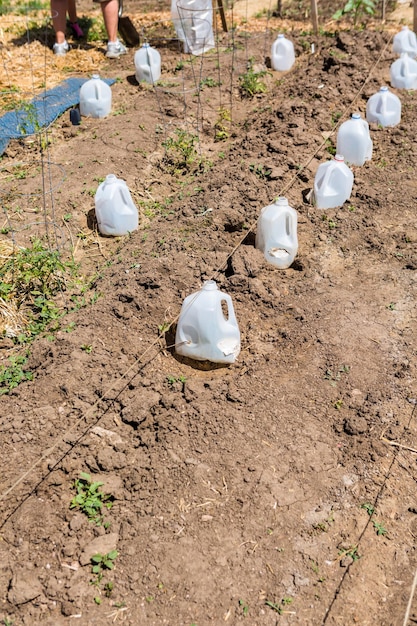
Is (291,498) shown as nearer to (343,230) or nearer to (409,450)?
(409,450)

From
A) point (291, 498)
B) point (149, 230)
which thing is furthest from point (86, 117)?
point (291, 498)

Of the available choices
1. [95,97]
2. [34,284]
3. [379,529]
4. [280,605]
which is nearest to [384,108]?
[95,97]

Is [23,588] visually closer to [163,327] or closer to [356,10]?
[163,327]

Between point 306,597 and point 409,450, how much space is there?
37.4 inches

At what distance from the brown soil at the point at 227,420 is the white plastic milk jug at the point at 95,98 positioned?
4.19ft

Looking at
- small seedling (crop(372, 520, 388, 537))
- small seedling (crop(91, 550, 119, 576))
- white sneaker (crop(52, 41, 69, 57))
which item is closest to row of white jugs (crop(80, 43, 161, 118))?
white sneaker (crop(52, 41, 69, 57))

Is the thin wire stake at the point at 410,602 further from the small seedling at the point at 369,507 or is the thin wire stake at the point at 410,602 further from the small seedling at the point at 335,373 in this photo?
the small seedling at the point at 335,373

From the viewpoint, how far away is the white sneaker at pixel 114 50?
25.6 feet

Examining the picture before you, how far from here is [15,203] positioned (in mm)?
5102

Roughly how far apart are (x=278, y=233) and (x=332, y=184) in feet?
3.04

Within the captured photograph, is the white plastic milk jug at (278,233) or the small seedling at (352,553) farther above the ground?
the white plastic milk jug at (278,233)

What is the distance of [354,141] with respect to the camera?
5.28m

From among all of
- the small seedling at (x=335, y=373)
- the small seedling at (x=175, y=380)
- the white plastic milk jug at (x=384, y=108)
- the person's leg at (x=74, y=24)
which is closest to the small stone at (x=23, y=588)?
the small seedling at (x=175, y=380)

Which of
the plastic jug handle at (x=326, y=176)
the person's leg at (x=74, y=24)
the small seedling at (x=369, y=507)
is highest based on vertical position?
the person's leg at (x=74, y=24)
